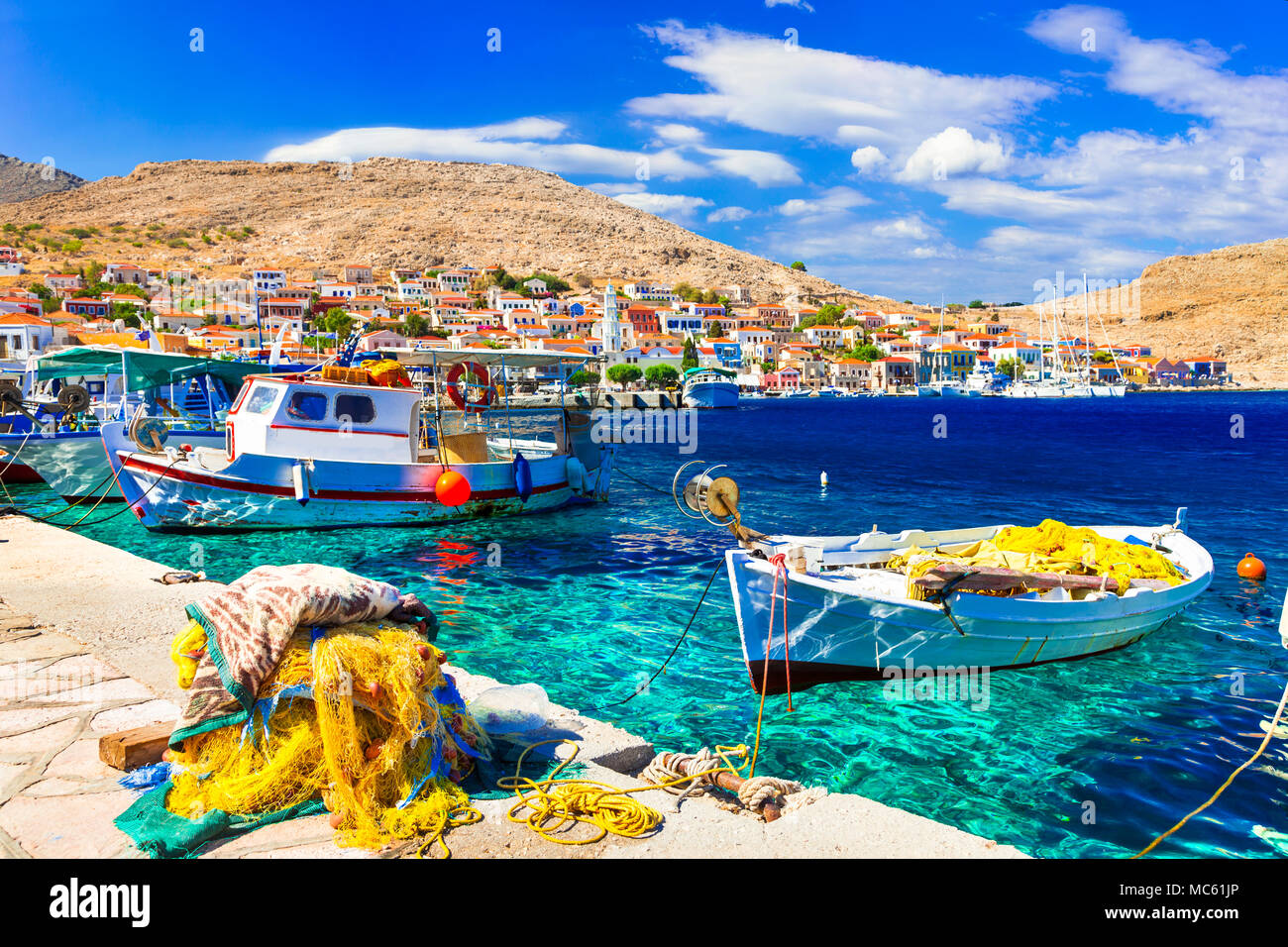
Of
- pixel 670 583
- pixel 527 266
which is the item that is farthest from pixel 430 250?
pixel 670 583

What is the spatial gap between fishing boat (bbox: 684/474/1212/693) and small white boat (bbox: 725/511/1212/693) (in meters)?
0.01

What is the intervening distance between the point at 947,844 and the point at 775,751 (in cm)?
285

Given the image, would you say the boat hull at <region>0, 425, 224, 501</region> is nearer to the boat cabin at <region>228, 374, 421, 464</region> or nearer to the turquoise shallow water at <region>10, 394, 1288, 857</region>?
the turquoise shallow water at <region>10, 394, 1288, 857</region>

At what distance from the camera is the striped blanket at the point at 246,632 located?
12.5ft

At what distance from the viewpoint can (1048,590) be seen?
27.1 feet

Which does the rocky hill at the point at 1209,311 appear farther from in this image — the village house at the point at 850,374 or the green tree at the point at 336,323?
the green tree at the point at 336,323

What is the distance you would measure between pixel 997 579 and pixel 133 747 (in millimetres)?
7069

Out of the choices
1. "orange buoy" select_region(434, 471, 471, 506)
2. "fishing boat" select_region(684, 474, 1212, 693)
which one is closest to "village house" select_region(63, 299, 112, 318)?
"orange buoy" select_region(434, 471, 471, 506)

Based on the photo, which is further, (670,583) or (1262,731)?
(670,583)

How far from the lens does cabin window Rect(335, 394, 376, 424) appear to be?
14.8 m

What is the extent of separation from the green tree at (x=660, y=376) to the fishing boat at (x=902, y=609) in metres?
91.9

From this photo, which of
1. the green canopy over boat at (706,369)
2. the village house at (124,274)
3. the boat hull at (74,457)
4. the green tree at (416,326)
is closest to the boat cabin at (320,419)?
the boat hull at (74,457)
